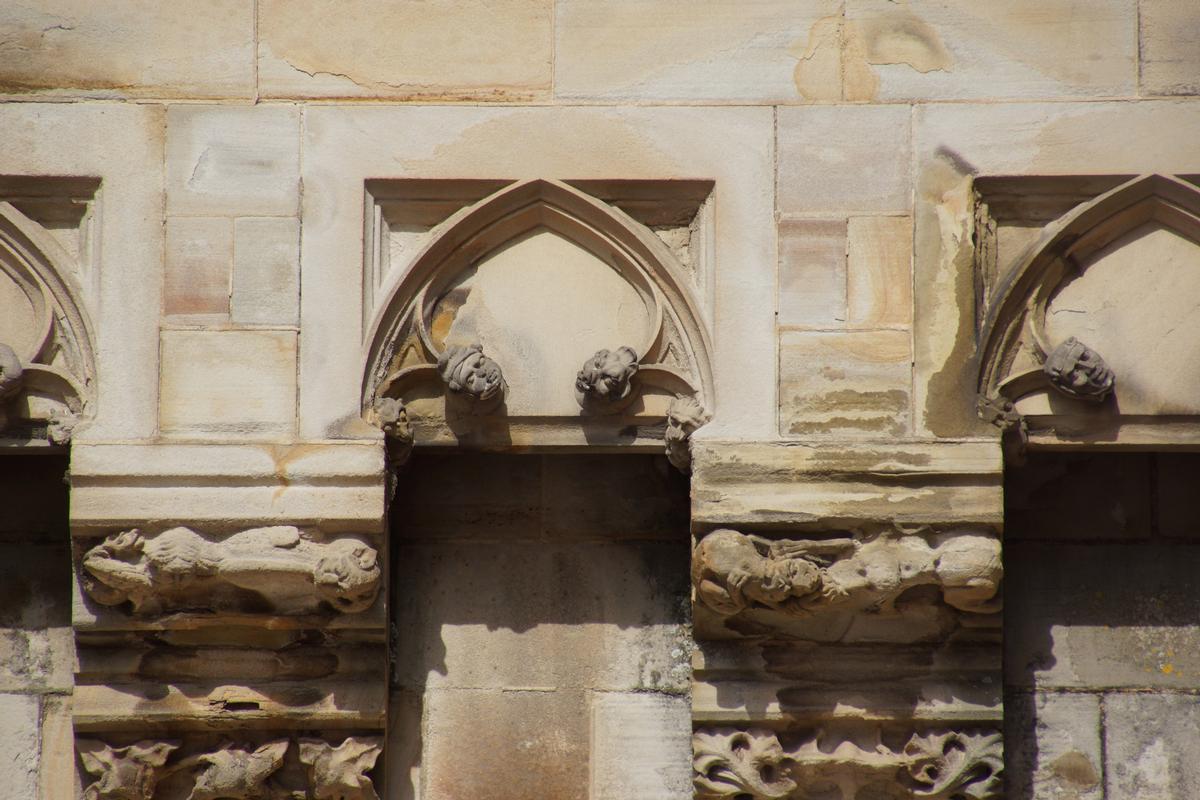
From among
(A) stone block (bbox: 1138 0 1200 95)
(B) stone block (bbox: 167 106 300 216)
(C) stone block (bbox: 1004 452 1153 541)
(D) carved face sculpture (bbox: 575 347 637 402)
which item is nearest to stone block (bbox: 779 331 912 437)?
(D) carved face sculpture (bbox: 575 347 637 402)

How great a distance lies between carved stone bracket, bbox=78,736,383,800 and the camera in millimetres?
6527

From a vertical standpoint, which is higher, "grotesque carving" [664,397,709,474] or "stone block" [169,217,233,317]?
"stone block" [169,217,233,317]

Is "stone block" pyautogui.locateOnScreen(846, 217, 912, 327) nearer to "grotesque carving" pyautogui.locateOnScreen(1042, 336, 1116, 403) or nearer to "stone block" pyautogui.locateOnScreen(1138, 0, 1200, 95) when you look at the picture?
"grotesque carving" pyautogui.locateOnScreen(1042, 336, 1116, 403)

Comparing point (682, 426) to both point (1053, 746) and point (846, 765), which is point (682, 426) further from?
point (1053, 746)

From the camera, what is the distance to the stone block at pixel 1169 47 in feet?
22.1

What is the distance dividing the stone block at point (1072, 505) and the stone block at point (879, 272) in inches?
32.9

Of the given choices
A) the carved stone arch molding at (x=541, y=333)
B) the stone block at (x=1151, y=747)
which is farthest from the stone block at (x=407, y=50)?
the stone block at (x=1151, y=747)

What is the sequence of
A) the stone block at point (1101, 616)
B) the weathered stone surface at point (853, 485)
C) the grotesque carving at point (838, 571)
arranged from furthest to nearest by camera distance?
1. the stone block at point (1101, 616)
2. the weathered stone surface at point (853, 485)
3. the grotesque carving at point (838, 571)

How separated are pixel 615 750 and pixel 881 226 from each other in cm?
206

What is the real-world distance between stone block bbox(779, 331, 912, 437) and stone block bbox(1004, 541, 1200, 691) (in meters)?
0.83

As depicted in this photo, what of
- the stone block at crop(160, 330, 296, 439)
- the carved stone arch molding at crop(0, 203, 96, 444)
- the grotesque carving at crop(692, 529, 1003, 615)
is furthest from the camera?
the carved stone arch molding at crop(0, 203, 96, 444)

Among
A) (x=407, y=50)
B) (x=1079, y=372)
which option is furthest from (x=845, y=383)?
(x=407, y=50)

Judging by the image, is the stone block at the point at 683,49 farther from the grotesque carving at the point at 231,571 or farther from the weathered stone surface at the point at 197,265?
the grotesque carving at the point at 231,571

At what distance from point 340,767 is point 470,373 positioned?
55.5 inches
